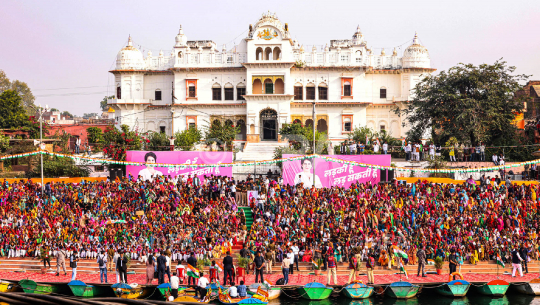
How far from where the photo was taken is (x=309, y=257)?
1855 centimetres

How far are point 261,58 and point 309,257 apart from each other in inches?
971

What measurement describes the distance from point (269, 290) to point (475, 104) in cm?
2264

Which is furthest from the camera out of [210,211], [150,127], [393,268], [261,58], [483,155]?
[150,127]

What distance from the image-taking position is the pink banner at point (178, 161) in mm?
26484

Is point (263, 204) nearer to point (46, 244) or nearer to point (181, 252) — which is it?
point (181, 252)

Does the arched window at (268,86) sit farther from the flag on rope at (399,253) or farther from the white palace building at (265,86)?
the flag on rope at (399,253)

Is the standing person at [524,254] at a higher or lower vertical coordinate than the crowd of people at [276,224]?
lower

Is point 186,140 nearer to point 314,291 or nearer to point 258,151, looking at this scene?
point 258,151

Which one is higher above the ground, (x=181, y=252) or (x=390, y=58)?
(x=390, y=58)

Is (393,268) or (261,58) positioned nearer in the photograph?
(393,268)

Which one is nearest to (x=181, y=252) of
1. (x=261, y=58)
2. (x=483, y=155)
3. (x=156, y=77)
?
(x=483, y=155)

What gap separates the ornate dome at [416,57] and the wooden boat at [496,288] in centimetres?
2842

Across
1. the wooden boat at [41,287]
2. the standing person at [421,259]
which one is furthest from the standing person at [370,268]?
the wooden boat at [41,287]

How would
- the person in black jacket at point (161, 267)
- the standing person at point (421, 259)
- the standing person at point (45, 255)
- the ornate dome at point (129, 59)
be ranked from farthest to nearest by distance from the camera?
the ornate dome at point (129, 59)
the standing person at point (45, 255)
the standing person at point (421, 259)
the person in black jacket at point (161, 267)
